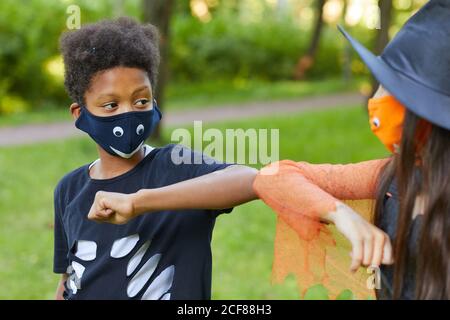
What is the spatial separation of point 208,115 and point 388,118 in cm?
1255

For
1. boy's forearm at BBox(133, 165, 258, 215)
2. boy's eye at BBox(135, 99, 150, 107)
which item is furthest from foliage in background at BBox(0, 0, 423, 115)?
boy's forearm at BBox(133, 165, 258, 215)

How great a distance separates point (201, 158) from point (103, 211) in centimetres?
47

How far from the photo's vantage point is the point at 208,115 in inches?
571

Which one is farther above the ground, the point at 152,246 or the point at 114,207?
the point at 114,207

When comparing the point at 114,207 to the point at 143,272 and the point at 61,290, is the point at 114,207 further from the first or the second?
the point at 61,290

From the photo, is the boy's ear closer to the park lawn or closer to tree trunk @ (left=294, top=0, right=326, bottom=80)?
the park lawn

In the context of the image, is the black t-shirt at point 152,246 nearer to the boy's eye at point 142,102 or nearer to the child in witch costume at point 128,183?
the child in witch costume at point 128,183

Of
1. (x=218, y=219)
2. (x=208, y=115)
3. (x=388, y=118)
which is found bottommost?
(x=208, y=115)

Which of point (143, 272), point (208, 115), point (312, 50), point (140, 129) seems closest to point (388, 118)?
point (140, 129)

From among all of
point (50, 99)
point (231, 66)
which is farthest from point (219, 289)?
point (231, 66)

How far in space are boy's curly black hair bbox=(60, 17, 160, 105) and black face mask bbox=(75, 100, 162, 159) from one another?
0.11m

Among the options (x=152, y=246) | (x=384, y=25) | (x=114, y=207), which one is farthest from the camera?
(x=384, y=25)

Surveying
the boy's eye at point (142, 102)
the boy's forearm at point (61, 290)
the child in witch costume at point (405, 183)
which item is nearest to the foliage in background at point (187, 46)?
the boy's forearm at point (61, 290)

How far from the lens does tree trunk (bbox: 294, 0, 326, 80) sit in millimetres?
18438
